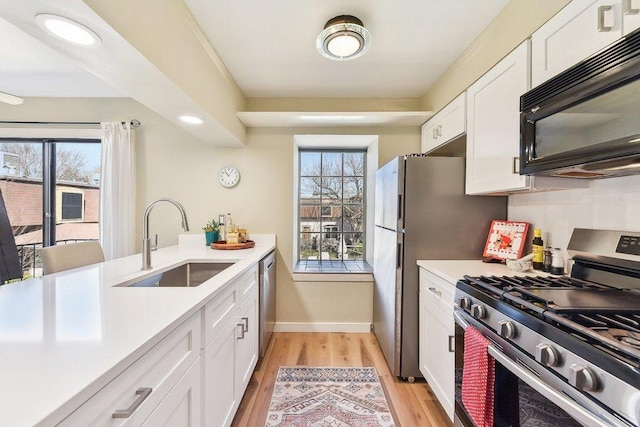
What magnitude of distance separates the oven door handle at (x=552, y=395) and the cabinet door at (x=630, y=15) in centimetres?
123

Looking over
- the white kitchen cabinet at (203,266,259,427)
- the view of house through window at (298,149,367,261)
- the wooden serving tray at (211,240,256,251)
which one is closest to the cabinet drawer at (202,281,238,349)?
the white kitchen cabinet at (203,266,259,427)

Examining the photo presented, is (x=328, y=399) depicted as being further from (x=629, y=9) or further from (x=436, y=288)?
(x=629, y=9)

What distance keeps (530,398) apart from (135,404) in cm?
123

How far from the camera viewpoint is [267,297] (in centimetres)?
237

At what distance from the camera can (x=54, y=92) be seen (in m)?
2.71

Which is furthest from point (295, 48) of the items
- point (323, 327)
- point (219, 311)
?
point (323, 327)

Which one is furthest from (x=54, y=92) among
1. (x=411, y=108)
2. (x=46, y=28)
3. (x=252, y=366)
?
(x=411, y=108)

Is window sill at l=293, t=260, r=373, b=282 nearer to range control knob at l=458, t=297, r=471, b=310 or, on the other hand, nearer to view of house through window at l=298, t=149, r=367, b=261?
view of house through window at l=298, t=149, r=367, b=261

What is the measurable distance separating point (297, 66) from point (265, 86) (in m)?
0.46

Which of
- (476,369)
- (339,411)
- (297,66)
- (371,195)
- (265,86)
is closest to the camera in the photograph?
(476,369)

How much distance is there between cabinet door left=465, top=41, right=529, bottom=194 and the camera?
143 centimetres

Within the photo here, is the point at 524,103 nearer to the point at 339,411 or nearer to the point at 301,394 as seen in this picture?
the point at 339,411

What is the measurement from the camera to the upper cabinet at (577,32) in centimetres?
97

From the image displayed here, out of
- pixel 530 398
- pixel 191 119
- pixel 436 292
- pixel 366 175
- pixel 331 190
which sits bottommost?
pixel 530 398
